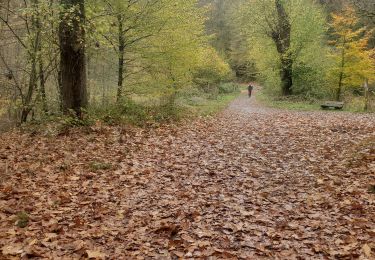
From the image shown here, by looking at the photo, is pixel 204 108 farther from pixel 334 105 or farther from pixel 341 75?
pixel 341 75

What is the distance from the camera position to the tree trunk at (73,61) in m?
8.45

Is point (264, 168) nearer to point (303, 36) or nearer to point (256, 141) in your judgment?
point (256, 141)

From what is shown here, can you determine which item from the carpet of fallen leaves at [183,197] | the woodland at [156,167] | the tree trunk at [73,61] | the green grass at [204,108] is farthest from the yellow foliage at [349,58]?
the tree trunk at [73,61]

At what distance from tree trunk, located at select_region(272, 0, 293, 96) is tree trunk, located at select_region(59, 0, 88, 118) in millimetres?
19113

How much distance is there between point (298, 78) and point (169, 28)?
16.5 meters

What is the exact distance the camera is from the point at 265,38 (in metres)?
26.4

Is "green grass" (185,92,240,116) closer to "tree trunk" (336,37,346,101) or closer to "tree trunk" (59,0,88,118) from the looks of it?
"tree trunk" (59,0,88,118)

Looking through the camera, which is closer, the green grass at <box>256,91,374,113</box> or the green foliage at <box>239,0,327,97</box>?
the green grass at <box>256,91,374,113</box>

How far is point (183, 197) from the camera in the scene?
5.62m

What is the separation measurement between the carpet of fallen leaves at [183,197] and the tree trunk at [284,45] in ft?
56.1

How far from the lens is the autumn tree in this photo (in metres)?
22.0

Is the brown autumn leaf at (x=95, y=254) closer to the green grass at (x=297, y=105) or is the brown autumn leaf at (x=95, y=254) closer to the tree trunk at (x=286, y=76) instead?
the green grass at (x=297, y=105)

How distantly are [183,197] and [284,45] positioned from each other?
22696mm

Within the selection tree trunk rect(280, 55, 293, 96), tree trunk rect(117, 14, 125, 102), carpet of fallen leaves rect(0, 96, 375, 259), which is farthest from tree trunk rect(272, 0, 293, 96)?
carpet of fallen leaves rect(0, 96, 375, 259)
